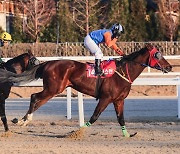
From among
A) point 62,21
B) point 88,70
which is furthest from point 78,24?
point 88,70

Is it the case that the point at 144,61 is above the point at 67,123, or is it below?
above

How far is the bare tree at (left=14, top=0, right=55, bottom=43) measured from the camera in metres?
38.4

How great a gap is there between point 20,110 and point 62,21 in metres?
21.0

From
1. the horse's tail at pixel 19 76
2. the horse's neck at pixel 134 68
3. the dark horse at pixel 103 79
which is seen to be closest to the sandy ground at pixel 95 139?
the dark horse at pixel 103 79

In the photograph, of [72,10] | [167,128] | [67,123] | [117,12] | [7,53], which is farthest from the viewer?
[72,10]

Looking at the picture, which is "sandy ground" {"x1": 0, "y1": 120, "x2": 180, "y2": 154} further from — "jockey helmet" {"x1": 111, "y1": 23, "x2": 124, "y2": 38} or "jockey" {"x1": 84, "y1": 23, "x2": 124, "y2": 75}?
"jockey helmet" {"x1": 111, "y1": 23, "x2": 124, "y2": 38}

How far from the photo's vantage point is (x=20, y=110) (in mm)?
16734

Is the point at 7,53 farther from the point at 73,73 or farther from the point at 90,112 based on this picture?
the point at 73,73

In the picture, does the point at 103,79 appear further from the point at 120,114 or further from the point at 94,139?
the point at 94,139

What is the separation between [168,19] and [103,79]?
86.5 feet

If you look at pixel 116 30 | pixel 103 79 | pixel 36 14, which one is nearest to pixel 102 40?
pixel 116 30

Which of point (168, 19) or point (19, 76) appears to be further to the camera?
point (168, 19)

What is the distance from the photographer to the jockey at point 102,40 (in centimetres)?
1116

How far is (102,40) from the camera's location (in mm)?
11492
